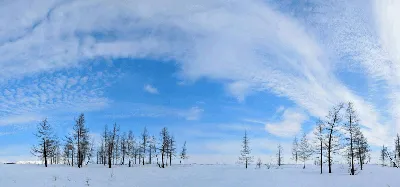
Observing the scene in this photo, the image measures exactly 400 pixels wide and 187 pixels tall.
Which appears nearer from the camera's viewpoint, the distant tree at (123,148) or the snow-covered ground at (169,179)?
the snow-covered ground at (169,179)

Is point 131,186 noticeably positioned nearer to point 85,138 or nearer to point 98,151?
point 85,138

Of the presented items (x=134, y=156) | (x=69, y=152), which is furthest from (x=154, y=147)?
(x=69, y=152)

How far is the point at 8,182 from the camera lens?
26297mm

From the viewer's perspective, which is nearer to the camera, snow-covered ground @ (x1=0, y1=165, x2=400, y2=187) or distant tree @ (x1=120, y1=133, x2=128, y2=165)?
snow-covered ground @ (x1=0, y1=165, x2=400, y2=187)

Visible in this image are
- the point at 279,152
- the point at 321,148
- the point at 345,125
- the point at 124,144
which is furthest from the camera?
the point at 279,152

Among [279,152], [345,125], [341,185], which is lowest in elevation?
[279,152]

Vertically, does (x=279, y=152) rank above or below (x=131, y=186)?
below

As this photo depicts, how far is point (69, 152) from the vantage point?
245 ft

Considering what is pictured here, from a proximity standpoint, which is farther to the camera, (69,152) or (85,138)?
(69,152)

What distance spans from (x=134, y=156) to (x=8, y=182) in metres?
55.0

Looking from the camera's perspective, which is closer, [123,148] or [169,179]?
[169,179]

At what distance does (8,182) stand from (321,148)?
43339 mm

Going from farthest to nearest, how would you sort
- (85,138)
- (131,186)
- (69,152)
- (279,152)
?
(279,152), (69,152), (85,138), (131,186)

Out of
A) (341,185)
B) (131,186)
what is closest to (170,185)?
(131,186)
